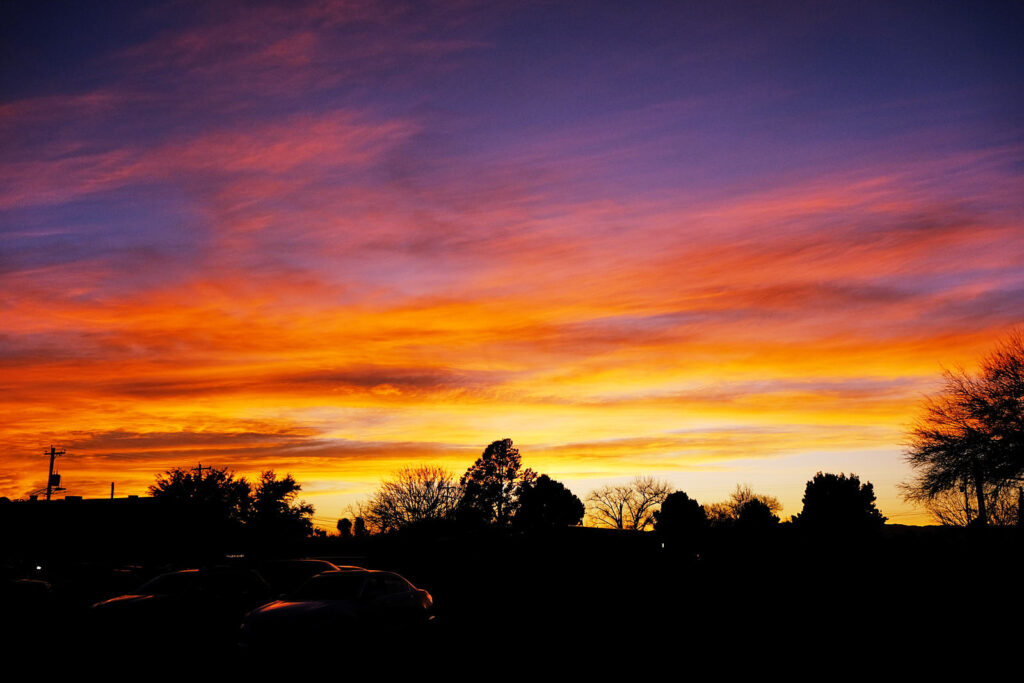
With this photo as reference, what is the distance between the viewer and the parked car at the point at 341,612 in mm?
13461

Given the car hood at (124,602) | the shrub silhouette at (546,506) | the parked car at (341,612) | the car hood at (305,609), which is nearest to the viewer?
the parked car at (341,612)

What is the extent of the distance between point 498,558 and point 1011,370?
29835 millimetres

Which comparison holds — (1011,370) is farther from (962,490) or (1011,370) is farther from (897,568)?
(897,568)

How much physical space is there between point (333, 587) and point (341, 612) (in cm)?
112

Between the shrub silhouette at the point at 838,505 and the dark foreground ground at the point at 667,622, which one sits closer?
the dark foreground ground at the point at 667,622

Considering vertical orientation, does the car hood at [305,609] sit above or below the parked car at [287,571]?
above

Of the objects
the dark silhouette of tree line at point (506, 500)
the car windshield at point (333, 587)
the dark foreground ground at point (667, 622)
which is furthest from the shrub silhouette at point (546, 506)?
the car windshield at point (333, 587)

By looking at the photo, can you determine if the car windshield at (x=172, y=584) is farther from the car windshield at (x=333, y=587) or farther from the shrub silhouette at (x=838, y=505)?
the shrub silhouette at (x=838, y=505)

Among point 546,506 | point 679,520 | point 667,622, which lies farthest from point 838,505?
point 667,622

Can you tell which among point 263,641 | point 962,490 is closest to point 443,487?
point 962,490

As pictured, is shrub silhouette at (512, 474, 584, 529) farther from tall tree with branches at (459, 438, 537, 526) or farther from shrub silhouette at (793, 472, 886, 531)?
shrub silhouette at (793, 472, 886, 531)

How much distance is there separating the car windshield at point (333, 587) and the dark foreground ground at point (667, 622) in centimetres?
106

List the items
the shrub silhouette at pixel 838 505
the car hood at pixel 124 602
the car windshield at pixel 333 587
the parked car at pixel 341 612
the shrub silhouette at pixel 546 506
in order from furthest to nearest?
1. the shrub silhouette at pixel 546 506
2. the shrub silhouette at pixel 838 505
3. the car hood at pixel 124 602
4. the car windshield at pixel 333 587
5. the parked car at pixel 341 612

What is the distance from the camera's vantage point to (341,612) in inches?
556
